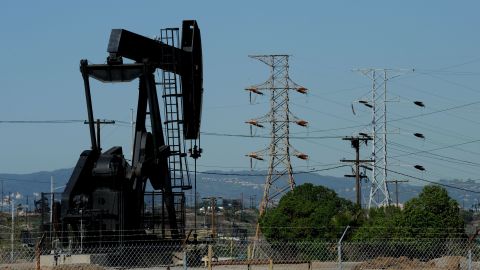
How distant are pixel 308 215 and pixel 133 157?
2876 cm

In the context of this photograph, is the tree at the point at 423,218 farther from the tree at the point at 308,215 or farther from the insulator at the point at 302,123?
the insulator at the point at 302,123

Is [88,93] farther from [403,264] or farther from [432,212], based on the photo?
[432,212]

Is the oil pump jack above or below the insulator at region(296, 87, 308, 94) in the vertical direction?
below

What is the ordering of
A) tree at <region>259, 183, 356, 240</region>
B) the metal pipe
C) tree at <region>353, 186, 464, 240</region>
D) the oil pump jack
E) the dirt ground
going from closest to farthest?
the dirt ground < the oil pump jack < the metal pipe < tree at <region>353, 186, 464, 240</region> < tree at <region>259, 183, 356, 240</region>

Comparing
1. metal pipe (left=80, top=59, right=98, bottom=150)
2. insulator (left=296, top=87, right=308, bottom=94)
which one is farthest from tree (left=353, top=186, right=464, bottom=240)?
insulator (left=296, top=87, right=308, bottom=94)

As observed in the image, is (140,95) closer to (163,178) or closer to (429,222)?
(163,178)

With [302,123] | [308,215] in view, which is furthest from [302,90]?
[308,215]

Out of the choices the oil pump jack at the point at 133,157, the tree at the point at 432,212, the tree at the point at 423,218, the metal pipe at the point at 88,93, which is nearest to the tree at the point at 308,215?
the tree at the point at 423,218

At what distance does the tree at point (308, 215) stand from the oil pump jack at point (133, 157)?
70.7ft

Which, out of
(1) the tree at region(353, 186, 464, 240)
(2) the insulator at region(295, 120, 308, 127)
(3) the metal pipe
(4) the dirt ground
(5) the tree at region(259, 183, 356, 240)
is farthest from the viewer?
(2) the insulator at region(295, 120, 308, 127)

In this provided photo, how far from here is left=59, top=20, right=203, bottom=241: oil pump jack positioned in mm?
26875

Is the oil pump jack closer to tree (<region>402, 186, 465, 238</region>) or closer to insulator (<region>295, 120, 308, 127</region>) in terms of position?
tree (<region>402, 186, 465, 238</region>)

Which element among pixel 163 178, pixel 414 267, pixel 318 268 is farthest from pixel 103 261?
pixel 414 267

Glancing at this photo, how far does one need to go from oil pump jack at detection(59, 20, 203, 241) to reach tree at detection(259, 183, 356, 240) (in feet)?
70.7
